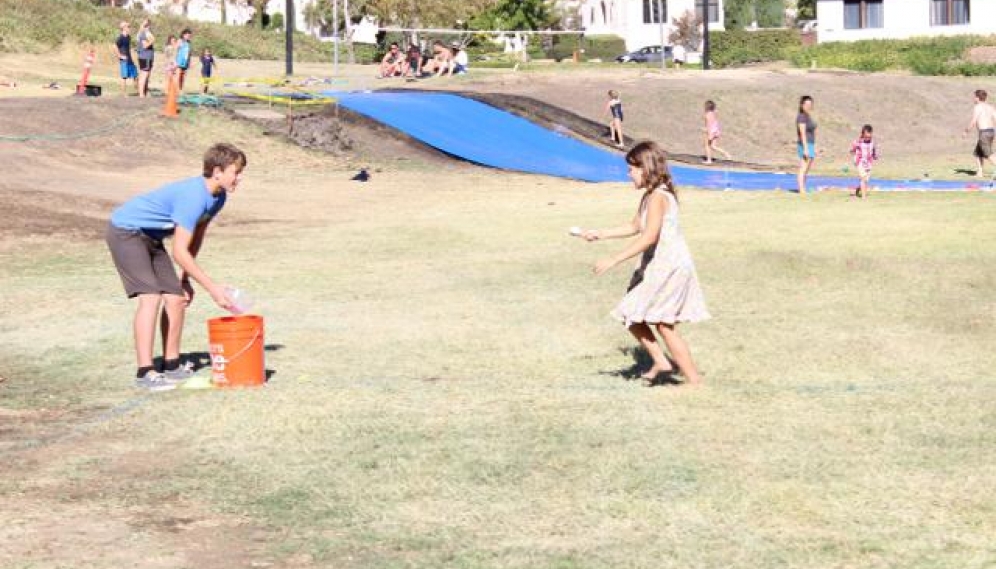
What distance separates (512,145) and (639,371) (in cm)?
2703

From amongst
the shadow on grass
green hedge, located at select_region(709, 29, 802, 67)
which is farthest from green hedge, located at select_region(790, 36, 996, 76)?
the shadow on grass

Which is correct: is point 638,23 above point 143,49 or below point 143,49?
above

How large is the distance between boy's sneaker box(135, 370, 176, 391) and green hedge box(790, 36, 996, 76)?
59087 mm

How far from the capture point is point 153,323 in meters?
12.6

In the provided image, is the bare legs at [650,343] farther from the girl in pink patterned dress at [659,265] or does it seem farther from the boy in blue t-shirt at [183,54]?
the boy in blue t-shirt at [183,54]

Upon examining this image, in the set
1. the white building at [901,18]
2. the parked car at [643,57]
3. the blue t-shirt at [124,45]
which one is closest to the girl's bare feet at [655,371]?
the blue t-shirt at [124,45]

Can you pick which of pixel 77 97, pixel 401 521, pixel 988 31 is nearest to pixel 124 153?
pixel 77 97

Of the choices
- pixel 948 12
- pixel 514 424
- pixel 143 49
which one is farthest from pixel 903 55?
pixel 514 424

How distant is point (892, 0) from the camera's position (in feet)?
263

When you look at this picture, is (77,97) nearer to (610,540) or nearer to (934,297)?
(934,297)

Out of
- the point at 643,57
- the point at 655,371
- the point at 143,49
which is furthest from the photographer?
the point at 643,57

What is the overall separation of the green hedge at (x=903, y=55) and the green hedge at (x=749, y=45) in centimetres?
557

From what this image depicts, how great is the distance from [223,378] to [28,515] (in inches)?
139

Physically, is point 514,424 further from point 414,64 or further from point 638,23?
point 638,23
